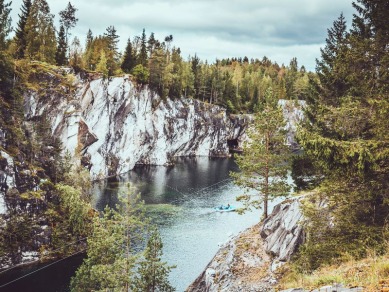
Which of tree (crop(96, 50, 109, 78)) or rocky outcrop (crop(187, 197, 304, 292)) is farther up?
tree (crop(96, 50, 109, 78))

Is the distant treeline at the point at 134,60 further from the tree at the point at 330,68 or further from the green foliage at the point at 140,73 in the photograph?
the tree at the point at 330,68

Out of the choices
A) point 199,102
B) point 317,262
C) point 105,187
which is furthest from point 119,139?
point 317,262

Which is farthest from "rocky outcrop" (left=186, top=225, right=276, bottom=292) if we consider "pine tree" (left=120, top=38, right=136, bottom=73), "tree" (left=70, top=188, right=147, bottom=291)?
"pine tree" (left=120, top=38, right=136, bottom=73)

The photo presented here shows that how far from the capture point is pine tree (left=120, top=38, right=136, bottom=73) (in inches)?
3410

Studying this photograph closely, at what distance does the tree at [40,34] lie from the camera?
65.2m

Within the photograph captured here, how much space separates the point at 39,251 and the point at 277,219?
99.6 ft

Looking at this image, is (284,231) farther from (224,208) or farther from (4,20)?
(4,20)

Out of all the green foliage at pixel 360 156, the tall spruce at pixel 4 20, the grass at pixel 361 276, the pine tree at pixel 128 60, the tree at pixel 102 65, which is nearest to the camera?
the grass at pixel 361 276

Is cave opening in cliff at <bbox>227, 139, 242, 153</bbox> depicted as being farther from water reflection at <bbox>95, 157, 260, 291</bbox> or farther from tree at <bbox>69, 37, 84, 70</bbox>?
tree at <bbox>69, 37, 84, 70</bbox>

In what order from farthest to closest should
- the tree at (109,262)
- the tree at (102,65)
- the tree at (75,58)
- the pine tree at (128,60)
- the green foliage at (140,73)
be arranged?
the green foliage at (140,73)
the pine tree at (128,60)
the tree at (102,65)
the tree at (75,58)
the tree at (109,262)

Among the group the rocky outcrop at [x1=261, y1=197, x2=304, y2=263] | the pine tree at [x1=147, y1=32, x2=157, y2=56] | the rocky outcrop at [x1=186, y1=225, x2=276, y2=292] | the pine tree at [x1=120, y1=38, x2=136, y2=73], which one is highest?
the pine tree at [x1=147, y1=32, x2=157, y2=56]

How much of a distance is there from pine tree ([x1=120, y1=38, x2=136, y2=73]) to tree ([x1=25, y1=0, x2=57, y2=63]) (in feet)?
55.9

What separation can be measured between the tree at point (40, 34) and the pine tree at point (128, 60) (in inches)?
671

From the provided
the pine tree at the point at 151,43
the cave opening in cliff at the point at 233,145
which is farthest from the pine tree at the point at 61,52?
the cave opening in cliff at the point at 233,145
